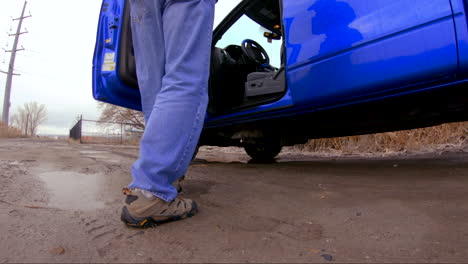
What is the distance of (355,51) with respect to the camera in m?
1.78

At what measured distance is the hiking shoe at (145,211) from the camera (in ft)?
3.54

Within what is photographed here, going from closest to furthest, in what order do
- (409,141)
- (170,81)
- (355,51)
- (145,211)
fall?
(145,211), (170,81), (355,51), (409,141)

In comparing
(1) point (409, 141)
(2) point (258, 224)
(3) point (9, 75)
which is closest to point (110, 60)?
(2) point (258, 224)

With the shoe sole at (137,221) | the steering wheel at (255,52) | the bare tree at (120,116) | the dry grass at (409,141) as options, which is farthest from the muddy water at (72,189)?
the bare tree at (120,116)

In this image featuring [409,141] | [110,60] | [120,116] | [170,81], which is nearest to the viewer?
[170,81]

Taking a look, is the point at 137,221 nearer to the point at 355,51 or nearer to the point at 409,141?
the point at 355,51

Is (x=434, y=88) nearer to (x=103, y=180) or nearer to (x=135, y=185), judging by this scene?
(x=135, y=185)

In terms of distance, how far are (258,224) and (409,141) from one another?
187 inches

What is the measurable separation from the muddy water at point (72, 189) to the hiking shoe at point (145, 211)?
39 cm

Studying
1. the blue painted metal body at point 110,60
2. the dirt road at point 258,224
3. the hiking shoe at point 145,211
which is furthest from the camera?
the blue painted metal body at point 110,60

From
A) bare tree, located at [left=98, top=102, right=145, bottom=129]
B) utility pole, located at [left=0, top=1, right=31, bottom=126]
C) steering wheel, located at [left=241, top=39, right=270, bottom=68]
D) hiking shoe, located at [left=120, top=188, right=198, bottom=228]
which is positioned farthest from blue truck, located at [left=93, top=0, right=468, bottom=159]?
utility pole, located at [left=0, top=1, right=31, bottom=126]

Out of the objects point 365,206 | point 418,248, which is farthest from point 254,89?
point 418,248

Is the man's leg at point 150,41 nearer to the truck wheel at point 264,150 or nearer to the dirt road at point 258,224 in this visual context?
the dirt road at point 258,224

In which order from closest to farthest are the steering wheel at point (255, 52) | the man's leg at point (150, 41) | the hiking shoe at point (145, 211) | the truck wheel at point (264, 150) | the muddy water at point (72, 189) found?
the hiking shoe at point (145, 211) < the man's leg at point (150, 41) < the muddy water at point (72, 189) < the steering wheel at point (255, 52) < the truck wheel at point (264, 150)
